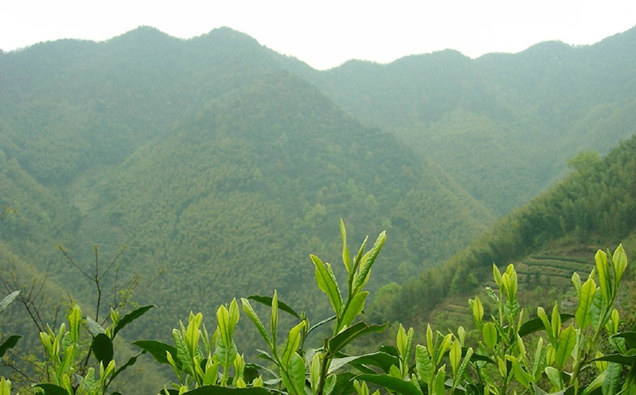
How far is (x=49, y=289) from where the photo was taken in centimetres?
2419

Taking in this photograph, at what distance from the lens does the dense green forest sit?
2125 cm

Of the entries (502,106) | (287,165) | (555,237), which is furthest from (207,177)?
(502,106)

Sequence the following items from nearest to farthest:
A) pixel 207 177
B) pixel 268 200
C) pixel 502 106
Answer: pixel 268 200
pixel 207 177
pixel 502 106

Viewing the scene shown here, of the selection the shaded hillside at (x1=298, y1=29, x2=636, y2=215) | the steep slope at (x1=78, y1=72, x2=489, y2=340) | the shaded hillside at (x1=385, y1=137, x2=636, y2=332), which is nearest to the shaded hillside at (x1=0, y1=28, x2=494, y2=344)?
the steep slope at (x1=78, y1=72, x2=489, y2=340)

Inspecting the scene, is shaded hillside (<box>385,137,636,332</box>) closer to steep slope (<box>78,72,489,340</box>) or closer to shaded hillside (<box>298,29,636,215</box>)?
steep slope (<box>78,72,489,340</box>)

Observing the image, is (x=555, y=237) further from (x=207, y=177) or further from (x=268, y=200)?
(x=207, y=177)

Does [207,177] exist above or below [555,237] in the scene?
below

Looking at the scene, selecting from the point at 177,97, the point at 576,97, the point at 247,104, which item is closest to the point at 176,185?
the point at 247,104

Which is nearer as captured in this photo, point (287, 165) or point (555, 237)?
point (555, 237)

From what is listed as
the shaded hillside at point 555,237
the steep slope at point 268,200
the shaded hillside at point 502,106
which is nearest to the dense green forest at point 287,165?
the shaded hillside at point 555,237

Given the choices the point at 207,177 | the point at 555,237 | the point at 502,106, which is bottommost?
the point at 207,177

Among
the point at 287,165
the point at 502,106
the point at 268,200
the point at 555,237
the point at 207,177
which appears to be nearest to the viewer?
the point at 555,237

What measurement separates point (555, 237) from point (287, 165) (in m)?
38.2

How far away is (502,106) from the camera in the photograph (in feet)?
249
